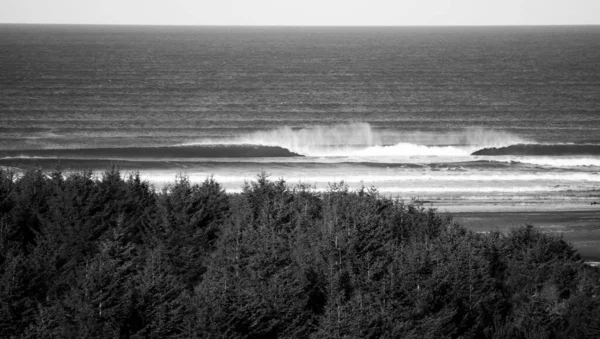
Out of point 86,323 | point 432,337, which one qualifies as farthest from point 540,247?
point 86,323

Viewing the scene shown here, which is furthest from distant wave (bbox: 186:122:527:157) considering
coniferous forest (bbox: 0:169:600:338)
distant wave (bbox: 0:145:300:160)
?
coniferous forest (bbox: 0:169:600:338)

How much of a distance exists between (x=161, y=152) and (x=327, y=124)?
74.1 ft

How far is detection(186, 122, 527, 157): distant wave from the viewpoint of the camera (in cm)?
6178

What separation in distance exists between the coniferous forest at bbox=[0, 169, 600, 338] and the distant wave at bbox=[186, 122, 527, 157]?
3234 cm

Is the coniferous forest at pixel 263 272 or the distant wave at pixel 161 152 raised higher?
the distant wave at pixel 161 152

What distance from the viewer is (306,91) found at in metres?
102

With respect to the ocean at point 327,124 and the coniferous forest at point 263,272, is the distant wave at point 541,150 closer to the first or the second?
the ocean at point 327,124

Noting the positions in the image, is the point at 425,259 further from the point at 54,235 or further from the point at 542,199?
the point at 542,199

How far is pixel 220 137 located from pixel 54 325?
48862 millimetres

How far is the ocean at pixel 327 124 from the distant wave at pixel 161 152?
0.16 meters

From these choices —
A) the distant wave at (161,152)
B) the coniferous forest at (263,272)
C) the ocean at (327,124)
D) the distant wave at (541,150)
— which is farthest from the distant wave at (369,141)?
the coniferous forest at (263,272)

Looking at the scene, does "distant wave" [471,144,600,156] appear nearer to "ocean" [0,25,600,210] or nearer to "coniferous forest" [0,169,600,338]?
"ocean" [0,25,600,210]

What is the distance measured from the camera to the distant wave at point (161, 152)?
57219mm

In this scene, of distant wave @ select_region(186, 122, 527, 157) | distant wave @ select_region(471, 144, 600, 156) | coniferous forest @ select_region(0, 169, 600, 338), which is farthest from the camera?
distant wave @ select_region(186, 122, 527, 157)
